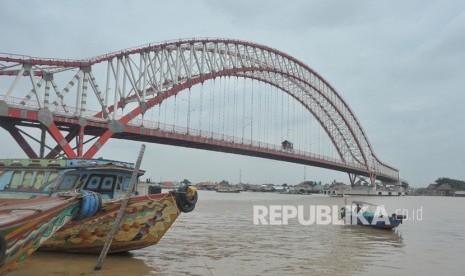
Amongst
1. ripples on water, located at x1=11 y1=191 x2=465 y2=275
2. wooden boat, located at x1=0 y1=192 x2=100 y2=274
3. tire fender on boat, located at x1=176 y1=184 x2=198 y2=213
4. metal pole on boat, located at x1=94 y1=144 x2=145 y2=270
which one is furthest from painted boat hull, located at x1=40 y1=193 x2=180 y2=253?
wooden boat, located at x1=0 y1=192 x2=100 y2=274

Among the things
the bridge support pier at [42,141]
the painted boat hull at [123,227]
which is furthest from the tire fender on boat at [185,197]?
the bridge support pier at [42,141]

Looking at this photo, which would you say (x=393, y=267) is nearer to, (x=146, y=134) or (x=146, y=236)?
(x=146, y=236)

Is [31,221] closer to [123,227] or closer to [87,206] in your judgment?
[87,206]

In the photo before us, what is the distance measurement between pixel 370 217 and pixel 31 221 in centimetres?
2162

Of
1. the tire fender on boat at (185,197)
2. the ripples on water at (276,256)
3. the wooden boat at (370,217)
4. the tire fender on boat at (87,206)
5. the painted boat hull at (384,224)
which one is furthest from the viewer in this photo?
the wooden boat at (370,217)

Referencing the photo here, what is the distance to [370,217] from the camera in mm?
27266

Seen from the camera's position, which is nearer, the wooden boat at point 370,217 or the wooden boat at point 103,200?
the wooden boat at point 103,200

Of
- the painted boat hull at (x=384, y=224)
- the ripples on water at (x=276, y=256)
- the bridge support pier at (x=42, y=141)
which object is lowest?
the ripples on water at (x=276, y=256)

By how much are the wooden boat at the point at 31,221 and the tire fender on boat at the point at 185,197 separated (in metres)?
3.32

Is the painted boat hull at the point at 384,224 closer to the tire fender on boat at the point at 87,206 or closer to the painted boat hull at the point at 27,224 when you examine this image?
the tire fender on boat at the point at 87,206

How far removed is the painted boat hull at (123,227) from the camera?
14.3m

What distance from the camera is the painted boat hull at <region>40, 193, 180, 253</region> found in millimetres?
14258

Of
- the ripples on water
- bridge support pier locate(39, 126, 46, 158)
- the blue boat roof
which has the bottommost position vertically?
the ripples on water

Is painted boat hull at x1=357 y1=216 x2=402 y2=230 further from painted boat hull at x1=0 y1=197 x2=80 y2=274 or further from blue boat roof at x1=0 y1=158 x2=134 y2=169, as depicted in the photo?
painted boat hull at x1=0 y1=197 x2=80 y2=274
